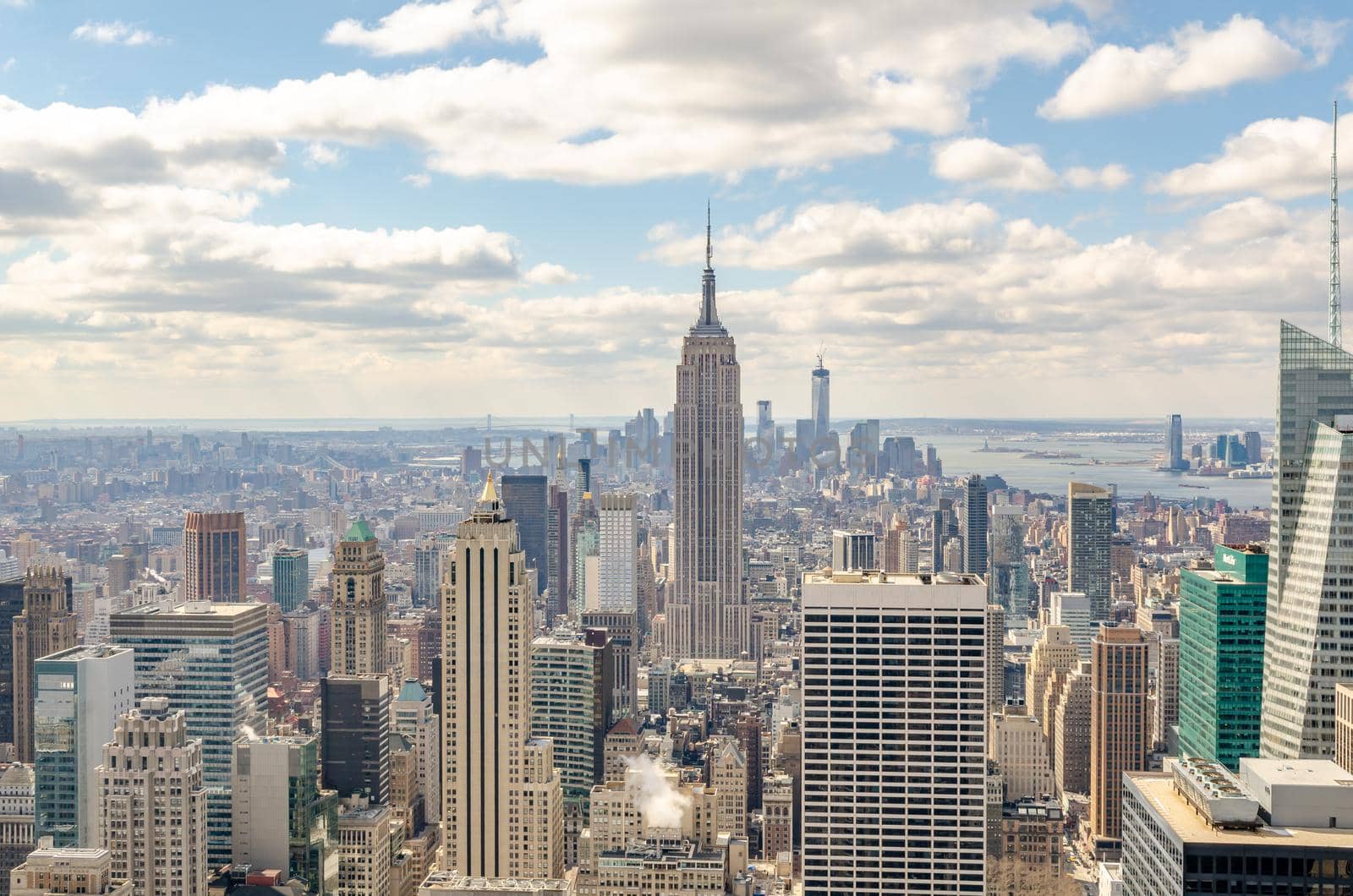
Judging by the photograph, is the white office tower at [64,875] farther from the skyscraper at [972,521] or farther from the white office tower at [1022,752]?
the skyscraper at [972,521]

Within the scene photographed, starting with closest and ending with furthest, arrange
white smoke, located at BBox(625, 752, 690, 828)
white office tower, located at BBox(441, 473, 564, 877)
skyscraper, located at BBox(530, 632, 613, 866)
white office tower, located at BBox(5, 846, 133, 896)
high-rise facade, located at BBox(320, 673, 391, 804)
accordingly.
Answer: white office tower, located at BBox(5, 846, 133, 896) → white smoke, located at BBox(625, 752, 690, 828) → white office tower, located at BBox(441, 473, 564, 877) → high-rise facade, located at BBox(320, 673, 391, 804) → skyscraper, located at BBox(530, 632, 613, 866)

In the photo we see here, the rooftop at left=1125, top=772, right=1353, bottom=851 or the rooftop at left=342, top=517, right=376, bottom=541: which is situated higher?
the rooftop at left=342, top=517, right=376, bottom=541

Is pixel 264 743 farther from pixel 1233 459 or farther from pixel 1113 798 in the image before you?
pixel 1233 459

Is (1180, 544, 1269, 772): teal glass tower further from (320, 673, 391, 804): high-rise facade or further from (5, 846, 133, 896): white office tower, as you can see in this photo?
(5, 846, 133, 896): white office tower

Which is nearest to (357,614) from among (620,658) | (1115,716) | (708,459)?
(620,658)

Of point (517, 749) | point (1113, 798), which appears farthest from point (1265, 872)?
point (1113, 798)

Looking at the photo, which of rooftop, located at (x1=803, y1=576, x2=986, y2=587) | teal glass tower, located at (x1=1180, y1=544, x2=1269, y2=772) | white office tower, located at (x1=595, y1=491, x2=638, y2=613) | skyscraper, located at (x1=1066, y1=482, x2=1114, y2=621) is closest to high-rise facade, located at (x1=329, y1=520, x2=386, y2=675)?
white office tower, located at (x1=595, y1=491, x2=638, y2=613)

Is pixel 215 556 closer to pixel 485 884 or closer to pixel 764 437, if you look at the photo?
pixel 764 437
